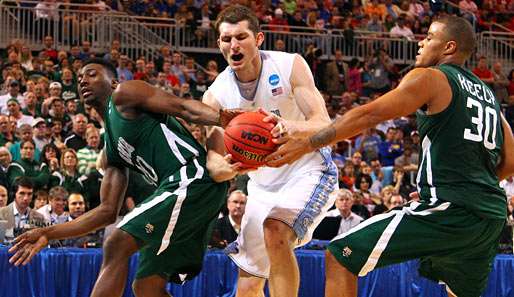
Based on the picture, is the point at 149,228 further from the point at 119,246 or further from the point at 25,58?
the point at 25,58

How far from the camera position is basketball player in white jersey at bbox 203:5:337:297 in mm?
6230

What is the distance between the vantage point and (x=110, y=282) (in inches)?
225

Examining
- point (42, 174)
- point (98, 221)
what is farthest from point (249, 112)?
point (42, 174)

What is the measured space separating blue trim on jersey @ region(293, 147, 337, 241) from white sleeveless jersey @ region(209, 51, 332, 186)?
3 cm

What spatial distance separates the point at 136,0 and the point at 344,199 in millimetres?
9829

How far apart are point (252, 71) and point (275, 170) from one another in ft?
2.31

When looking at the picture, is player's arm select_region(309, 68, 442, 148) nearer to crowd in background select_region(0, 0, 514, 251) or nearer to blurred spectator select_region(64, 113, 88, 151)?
crowd in background select_region(0, 0, 514, 251)

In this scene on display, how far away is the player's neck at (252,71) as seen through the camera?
6.54m

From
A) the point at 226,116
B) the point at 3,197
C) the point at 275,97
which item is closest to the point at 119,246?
the point at 226,116

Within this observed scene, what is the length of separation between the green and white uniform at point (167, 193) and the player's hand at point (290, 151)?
0.68 meters

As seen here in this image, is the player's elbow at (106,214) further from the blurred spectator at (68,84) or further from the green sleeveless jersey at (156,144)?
the blurred spectator at (68,84)

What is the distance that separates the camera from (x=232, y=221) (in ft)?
32.9

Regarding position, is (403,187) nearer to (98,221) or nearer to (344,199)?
(344,199)

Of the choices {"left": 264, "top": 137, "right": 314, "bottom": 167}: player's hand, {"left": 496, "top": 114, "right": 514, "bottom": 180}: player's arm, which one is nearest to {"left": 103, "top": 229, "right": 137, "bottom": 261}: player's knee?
{"left": 264, "top": 137, "right": 314, "bottom": 167}: player's hand
